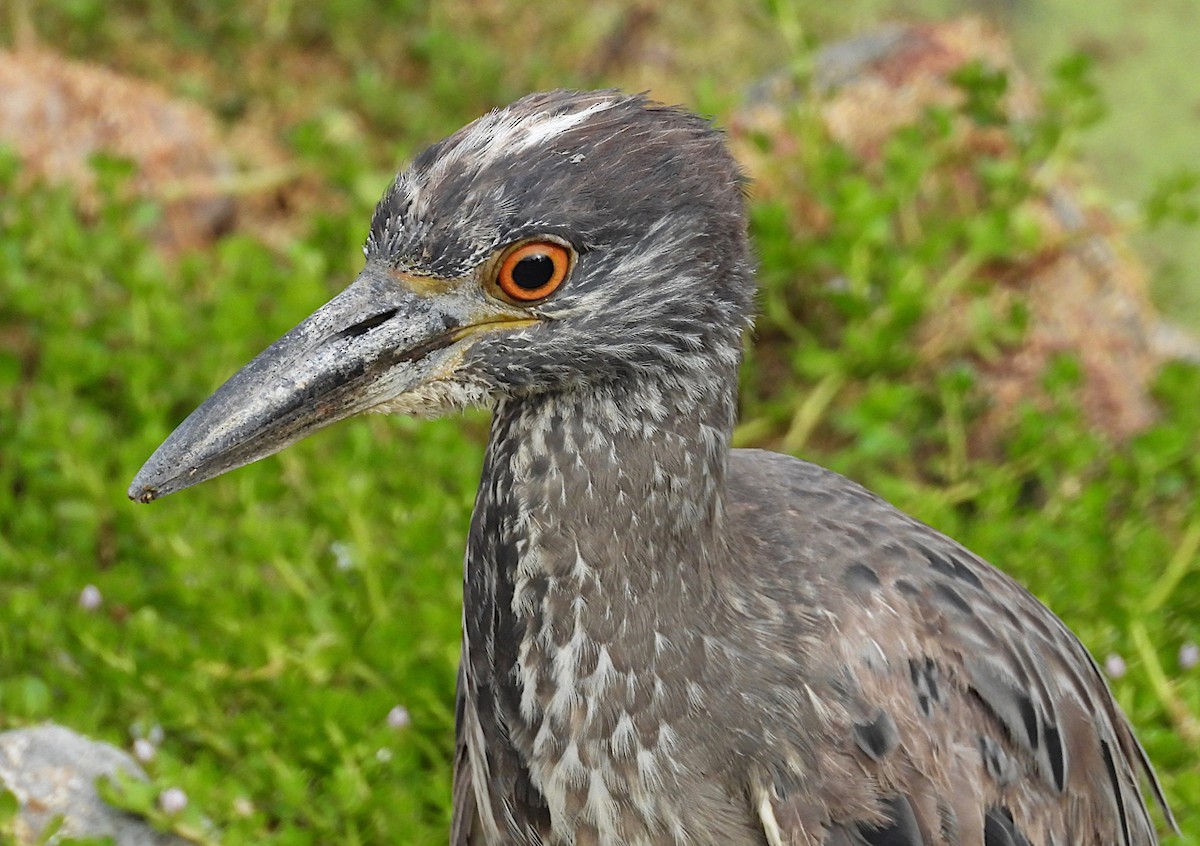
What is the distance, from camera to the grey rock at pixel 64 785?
117 inches

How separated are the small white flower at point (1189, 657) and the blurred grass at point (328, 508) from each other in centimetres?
4

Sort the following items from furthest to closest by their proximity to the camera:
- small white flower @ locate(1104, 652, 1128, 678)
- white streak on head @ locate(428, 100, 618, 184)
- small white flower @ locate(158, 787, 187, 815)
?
small white flower @ locate(1104, 652, 1128, 678)
small white flower @ locate(158, 787, 187, 815)
white streak on head @ locate(428, 100, 618, 184)

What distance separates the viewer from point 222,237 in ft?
17.9

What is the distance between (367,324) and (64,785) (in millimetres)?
1461

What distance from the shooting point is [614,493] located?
226 cm

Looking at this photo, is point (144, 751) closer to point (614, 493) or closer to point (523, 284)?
point (614, 493)

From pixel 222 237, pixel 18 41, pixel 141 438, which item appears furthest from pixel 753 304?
pixel 18 41

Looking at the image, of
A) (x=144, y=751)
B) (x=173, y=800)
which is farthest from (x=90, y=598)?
(x=173, y=800)

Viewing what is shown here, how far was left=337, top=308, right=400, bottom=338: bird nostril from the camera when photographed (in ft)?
7.48

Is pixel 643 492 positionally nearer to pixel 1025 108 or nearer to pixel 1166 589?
pixel 1166 589

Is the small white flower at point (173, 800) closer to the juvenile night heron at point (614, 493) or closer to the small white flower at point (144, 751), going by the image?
the small white flower at point (144, 751)

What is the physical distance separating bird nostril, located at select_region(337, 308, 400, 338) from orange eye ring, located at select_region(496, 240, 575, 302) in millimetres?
196

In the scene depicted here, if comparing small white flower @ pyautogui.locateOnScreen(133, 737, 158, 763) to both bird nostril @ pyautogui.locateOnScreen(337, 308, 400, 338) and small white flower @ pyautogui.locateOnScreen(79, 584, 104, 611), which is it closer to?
small white flower @ pyautogui.locateOnScreen(79, 584, 104, 611)

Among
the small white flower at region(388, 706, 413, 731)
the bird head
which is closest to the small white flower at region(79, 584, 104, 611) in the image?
the small white flower at region(388, 706, 413, 731)
